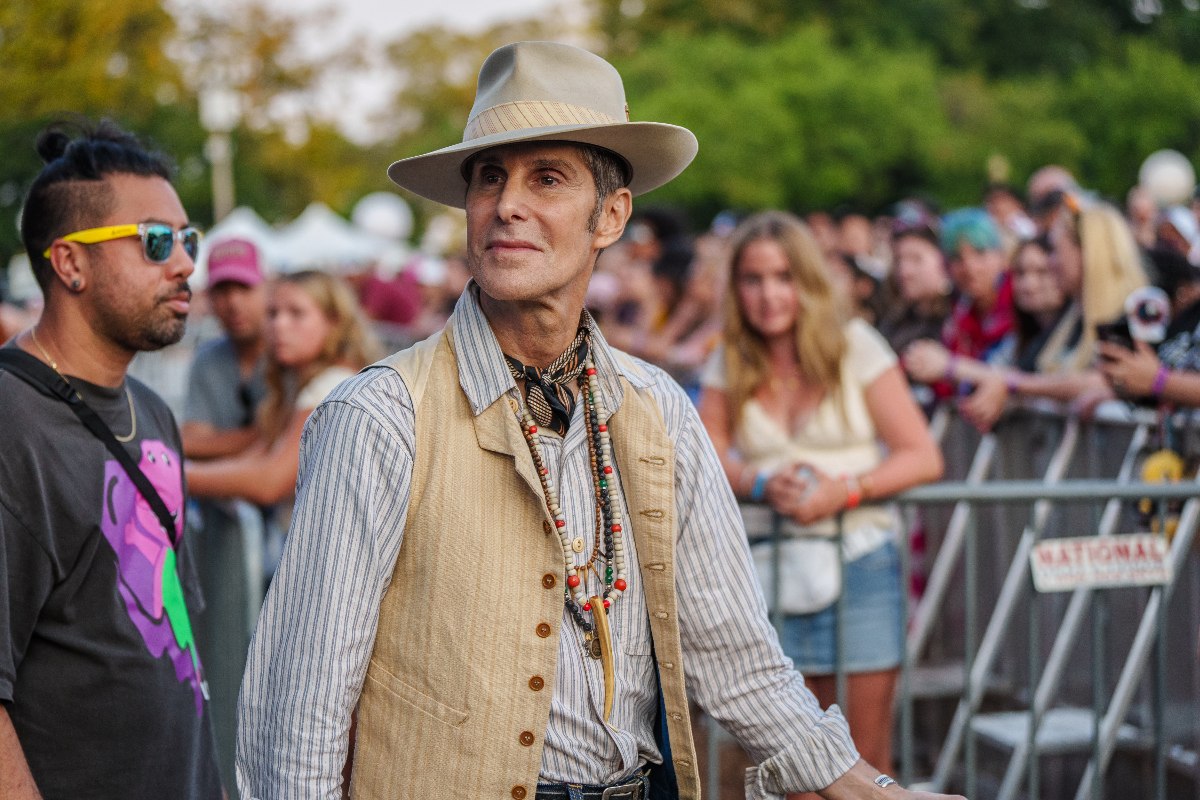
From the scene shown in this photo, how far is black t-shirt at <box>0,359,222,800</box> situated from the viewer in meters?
2.74

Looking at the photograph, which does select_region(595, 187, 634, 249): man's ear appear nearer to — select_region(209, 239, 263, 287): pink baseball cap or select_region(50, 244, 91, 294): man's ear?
select_region(50, 244, 91, 294): man's ear

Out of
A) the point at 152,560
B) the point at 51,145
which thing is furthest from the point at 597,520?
the point at 51,145

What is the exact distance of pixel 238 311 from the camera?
6238mm

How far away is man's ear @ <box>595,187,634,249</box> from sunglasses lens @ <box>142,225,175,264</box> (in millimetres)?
1152

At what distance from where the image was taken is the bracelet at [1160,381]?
15.5 ft

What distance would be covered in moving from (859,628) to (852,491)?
1.60 feet

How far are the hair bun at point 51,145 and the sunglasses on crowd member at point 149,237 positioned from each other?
26 cm

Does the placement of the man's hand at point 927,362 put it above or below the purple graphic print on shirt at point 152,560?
above

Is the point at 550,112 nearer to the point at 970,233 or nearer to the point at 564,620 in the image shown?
Answer: the point at 564,620

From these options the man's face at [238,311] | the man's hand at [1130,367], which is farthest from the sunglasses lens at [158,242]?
the man's hand at [1130,367]

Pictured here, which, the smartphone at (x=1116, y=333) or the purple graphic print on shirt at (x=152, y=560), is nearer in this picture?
the purple graphic print on shirt at (x=152, y=560)

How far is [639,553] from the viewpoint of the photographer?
2.54 m

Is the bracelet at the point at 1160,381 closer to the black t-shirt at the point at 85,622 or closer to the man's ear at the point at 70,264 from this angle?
the black t-shirt at the point at 85,622

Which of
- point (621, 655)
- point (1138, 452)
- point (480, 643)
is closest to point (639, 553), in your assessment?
point (621, 655)
